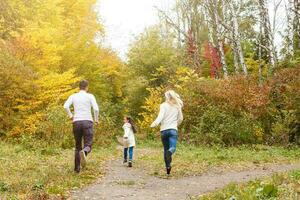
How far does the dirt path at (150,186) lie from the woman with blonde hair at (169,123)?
701 millimetres

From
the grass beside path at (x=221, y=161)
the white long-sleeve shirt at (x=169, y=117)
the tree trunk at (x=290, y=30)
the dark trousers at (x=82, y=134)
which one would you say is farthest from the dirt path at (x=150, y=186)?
the tree trunk at (x=290, y=30)

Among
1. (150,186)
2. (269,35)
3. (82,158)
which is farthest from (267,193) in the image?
(269,35)

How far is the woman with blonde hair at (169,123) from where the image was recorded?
11.0m

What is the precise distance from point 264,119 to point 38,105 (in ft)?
34.0

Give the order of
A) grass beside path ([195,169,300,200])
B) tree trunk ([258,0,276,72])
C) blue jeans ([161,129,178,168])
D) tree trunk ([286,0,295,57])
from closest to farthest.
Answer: grass beside path ([195,169,300,200]) < blue jeans ([161,129,178,168]) < tree trunk ([258,0,276,72]) < tree trunk ([286,0,295,57])

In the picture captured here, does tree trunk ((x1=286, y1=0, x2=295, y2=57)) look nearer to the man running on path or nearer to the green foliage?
the green foliage

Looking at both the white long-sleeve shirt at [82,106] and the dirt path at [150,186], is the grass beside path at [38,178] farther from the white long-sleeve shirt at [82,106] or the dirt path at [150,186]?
the white long-sleeve shirt at [82,106]

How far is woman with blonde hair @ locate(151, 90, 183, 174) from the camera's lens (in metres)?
11.0

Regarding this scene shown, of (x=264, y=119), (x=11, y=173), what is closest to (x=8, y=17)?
(x=11, y=173)

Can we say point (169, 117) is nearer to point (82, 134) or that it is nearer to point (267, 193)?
point (82, 134)

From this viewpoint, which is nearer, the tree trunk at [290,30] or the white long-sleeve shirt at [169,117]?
the white long-sleeve shirt at [169,117]

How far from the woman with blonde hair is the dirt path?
0.70 meters

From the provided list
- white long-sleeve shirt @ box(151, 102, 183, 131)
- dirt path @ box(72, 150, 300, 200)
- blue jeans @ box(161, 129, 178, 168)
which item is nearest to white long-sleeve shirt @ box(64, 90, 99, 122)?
dirt path @ box(72, 150, 300, 200)

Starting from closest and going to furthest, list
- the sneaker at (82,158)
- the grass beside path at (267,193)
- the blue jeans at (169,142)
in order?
the grass beside path at (267,193) < the sneaker at (82,158) < the blue jeans at (169,142)
